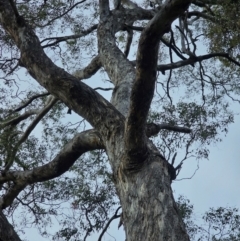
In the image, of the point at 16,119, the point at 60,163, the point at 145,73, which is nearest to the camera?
the point at 145,73

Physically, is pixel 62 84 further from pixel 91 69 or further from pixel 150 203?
pixel 91 69

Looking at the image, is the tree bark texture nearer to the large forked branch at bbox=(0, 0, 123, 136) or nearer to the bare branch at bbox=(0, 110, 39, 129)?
the large forked branch at bbox=(0, 0, 123, 136)

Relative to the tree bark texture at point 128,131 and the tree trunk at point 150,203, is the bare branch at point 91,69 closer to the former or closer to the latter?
the tree bark texture at point 128,131

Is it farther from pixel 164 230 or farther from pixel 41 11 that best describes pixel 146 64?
pixel 41 11

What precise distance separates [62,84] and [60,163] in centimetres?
88

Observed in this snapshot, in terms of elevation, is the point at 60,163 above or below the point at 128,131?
above

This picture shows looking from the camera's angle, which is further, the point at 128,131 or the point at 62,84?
the point at 62,84

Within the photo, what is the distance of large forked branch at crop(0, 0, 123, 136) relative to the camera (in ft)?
14.8

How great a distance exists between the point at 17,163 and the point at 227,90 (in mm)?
4072

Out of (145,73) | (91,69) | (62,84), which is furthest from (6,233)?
(91,69)

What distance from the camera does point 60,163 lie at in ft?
17.1

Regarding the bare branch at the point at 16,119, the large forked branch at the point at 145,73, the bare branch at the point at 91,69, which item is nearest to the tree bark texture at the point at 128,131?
the large forked branch at the point at 145,73

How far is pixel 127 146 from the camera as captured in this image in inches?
151

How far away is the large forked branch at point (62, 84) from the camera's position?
4.52 metres
